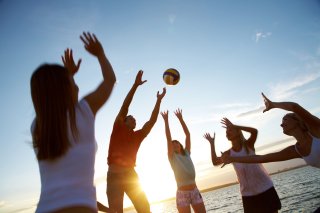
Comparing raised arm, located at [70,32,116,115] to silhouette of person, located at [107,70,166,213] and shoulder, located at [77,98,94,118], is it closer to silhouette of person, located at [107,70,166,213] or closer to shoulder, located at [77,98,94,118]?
shoulder, located at [77,98,94,118]

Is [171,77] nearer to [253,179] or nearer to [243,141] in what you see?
[243,141]

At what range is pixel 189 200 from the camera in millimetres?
6809

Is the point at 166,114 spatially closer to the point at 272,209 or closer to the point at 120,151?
the point at 120,151

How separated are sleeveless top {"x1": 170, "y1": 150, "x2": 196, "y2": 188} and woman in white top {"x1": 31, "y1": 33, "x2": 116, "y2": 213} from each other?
206 inches

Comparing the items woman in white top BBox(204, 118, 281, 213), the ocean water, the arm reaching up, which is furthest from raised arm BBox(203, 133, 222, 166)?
the ocean water

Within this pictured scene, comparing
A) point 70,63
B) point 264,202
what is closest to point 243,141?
point 264,202

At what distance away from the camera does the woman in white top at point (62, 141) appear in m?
1.84

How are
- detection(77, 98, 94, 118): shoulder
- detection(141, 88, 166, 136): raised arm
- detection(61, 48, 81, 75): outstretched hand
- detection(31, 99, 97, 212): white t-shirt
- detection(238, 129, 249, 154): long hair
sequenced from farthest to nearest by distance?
1. detection(238, 129, 249, 154): long hair
2. detection(141, 88, 166, 136): raised arm
3. detection(61, 48, 81, 75): outstretched hand
4. detection(77, 98, 94, 118): shoulder
5. detection(31, 99, 97, 212): white t-shirt

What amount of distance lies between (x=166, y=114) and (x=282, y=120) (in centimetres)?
363

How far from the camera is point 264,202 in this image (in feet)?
19.6

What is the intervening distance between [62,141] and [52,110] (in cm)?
25

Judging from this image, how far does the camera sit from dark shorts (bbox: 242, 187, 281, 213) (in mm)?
5914

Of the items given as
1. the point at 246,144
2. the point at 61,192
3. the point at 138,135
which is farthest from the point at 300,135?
the point at 61,192

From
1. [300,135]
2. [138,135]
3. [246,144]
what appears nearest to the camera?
[300,135]
